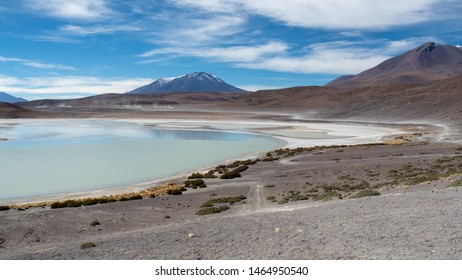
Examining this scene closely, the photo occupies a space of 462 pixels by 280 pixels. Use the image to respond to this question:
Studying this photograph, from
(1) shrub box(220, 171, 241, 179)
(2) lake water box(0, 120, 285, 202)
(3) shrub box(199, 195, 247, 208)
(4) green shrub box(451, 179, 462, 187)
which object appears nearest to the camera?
(4) green shrub box(451, 179, 462, 187)

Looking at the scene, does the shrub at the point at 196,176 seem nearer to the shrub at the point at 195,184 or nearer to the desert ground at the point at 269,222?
the desert ground at the point at 269,222

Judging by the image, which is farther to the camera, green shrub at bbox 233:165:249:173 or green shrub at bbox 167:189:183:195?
green shrub at bbox 233:165:249:173

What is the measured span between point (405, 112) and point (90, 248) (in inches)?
3418

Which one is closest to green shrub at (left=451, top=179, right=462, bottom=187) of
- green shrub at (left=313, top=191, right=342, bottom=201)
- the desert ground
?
the desert ground

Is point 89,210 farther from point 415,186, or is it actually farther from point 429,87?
point 429,87

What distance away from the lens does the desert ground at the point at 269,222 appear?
27.7 feet

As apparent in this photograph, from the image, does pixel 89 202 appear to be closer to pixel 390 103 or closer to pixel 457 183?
pixel 457 183

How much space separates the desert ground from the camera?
844cm

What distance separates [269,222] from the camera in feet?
35.6

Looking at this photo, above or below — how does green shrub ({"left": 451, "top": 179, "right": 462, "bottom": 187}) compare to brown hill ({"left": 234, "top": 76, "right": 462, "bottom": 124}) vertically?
below

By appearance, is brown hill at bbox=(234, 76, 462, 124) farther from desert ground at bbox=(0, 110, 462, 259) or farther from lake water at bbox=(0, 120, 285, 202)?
desert ground at bbox=(0, 110, 462, 259)

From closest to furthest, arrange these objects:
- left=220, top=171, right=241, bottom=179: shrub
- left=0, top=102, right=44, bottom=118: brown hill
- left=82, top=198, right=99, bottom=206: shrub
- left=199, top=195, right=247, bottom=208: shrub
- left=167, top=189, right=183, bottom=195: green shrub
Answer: left=199, top=195, right=247, bottom=208: shrub, left=82, top=198, right=99, bottom=206: shrub, left=167, top=189, right=183, bottom=195: green shrub, left=220, top=171, right=241, bottom=179: shrub, left=0, top=102, right=44, bottom=118: brown hill

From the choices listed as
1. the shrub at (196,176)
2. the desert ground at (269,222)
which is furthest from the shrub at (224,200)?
the shrub at (196,176)
